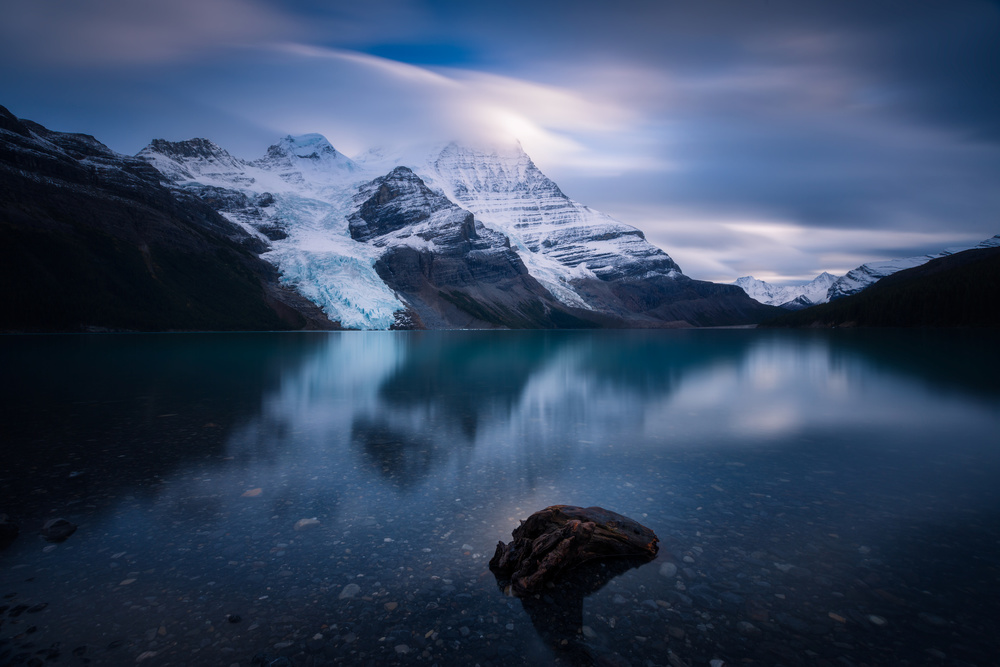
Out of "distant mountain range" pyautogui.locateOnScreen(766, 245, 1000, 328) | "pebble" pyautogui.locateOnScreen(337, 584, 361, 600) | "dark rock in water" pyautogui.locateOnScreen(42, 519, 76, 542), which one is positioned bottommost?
"pebble" pyautogui.locateOnScreen(337, 584, 361, 600)

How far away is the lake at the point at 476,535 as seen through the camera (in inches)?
231

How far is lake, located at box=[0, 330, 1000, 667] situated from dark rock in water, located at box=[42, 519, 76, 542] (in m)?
0.18

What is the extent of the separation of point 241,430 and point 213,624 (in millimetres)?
11565

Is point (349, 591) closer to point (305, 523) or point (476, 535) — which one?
point (476, 535)

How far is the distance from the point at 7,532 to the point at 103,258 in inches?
6835

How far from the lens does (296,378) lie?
32312mm

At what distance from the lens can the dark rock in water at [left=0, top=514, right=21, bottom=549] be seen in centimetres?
810

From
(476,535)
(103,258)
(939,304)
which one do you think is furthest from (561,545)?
(103,258)

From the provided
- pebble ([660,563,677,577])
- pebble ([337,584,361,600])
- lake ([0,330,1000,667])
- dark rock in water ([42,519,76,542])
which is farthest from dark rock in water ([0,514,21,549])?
pebble ([660,563,677,577])

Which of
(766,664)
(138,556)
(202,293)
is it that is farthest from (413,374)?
(202,293)

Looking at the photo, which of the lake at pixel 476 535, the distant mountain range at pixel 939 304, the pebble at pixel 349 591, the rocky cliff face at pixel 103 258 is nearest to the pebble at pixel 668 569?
the lake at pixel 476 535

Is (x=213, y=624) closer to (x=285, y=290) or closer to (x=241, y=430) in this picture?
(x=241, y=430)

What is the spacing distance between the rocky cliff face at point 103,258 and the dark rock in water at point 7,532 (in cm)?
13336

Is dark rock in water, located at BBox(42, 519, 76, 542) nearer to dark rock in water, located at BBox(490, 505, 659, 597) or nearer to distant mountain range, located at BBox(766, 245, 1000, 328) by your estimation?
dark rock in water, located at BBox(490, 505, 659, 597)
